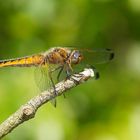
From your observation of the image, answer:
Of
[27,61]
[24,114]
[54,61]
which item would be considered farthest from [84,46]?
[24,114]

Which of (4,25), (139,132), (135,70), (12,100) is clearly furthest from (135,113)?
(4,25)

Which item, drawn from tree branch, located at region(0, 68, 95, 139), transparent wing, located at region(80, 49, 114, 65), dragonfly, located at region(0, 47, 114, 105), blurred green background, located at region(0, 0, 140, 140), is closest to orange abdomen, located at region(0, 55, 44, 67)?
dragonfly, located at region(0, 47, 114, 105)

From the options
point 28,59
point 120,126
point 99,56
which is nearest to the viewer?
point 28,59

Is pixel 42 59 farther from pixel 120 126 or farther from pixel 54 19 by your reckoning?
pixel 54 19

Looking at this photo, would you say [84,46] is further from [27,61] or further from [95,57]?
[27,61]

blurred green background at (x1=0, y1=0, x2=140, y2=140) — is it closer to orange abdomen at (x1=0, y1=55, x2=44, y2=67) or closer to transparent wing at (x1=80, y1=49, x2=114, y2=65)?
transparent wing at (x1=80, y1=49, x2=114, y2=65)

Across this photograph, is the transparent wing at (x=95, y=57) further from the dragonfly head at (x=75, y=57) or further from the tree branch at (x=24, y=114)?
the tree branch at (x=24, y=114)

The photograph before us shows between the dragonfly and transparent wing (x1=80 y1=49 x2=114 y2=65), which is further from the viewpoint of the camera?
transparent wing (x1=80 y1=49 x2=114 y2=65)

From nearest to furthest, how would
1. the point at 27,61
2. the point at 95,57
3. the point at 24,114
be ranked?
the point at 24,114, the point at 27,61, the point at 95,57
